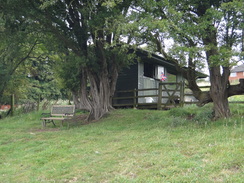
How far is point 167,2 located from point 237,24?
6.86 feet

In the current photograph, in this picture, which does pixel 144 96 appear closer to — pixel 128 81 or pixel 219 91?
pixel 128 81

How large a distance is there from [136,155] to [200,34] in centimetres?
418

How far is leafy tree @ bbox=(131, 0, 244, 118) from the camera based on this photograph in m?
7.09

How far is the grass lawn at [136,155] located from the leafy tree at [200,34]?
3.60ft

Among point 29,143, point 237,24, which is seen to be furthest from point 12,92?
point 237,24

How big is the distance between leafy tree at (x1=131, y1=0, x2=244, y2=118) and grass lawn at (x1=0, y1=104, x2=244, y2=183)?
3.60 feet

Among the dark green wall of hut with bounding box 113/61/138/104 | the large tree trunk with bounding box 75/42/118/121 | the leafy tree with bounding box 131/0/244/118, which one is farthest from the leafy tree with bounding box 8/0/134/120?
the dark green wall of hut with bounding box 113/61/138/104

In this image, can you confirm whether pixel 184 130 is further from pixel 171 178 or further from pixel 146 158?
pixel 171 178

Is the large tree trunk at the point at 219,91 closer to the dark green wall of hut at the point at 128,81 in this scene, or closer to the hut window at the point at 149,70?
the dark green wall of hut at the point at 128,81

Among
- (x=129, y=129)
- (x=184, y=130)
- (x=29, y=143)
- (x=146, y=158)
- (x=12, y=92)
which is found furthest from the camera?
(x=12, y=92)

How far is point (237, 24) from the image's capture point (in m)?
7.42

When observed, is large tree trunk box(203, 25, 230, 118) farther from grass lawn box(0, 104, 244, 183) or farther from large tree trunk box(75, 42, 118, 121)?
large tree trunk box(75, 42, 118, 121)

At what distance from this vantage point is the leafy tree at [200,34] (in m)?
7.09

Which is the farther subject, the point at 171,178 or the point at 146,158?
the point at 146,158
